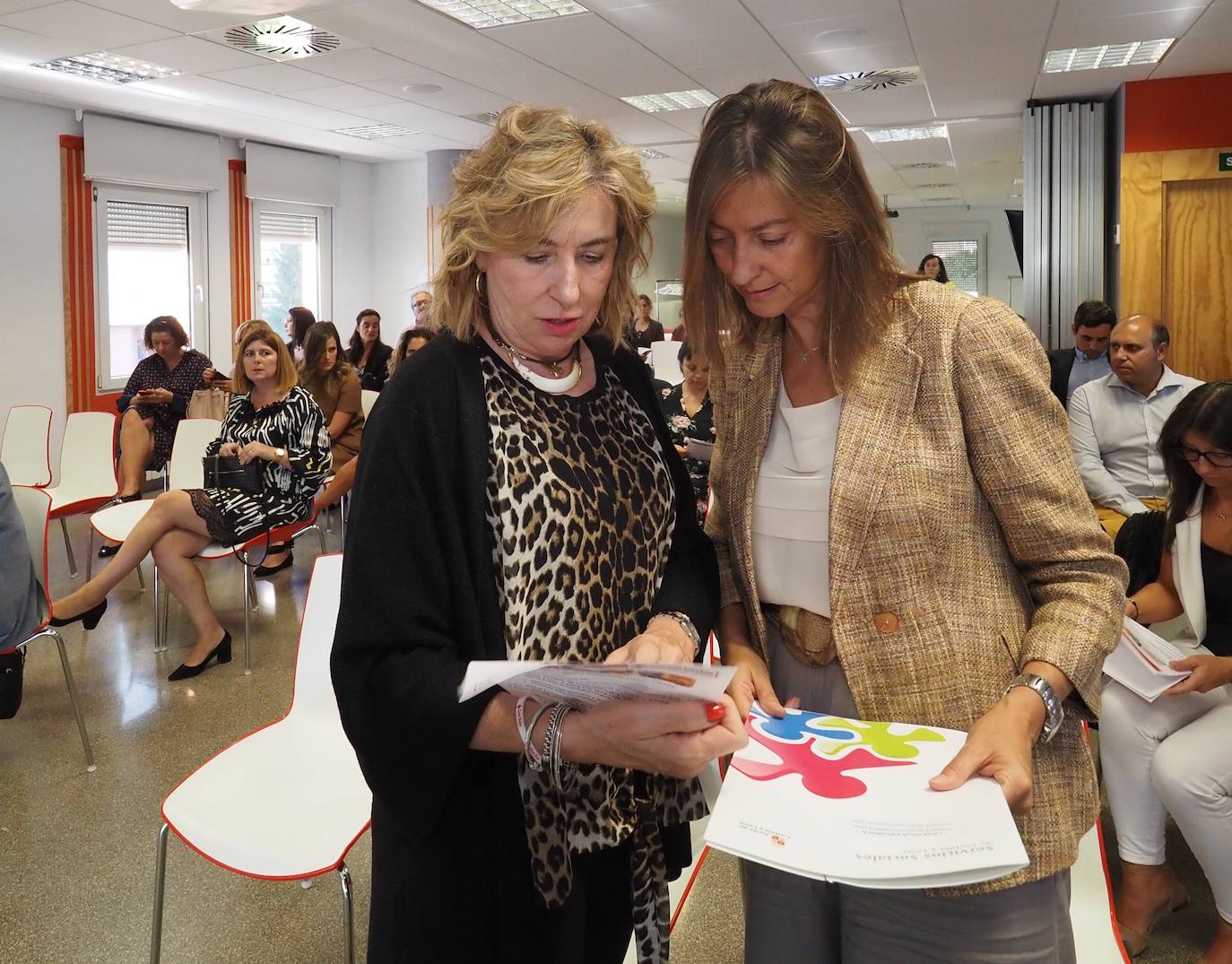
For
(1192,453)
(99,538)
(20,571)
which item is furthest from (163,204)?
(1192,453)

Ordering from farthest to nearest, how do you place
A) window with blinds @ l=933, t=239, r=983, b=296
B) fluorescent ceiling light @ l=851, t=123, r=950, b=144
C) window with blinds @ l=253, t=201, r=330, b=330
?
1. window with blinds @ l=933, t=239, r=983, b=296
2. window with blinds @ l=253, t=201, r=330, b=330
3. fluorescent ceiling light @ l=851, t=123, r=950, b=144

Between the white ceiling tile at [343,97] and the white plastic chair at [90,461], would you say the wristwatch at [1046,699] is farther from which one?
the white ceiling tile at [343,97]

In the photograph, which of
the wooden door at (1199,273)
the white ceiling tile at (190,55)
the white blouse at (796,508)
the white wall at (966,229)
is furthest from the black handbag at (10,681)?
the white wall at (966,229)

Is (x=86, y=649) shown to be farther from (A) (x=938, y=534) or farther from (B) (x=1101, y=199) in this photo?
(B) (x=1101, y=199)

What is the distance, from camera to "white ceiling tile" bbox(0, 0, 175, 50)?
6.06 metres

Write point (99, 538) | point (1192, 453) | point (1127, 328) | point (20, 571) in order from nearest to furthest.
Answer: point (1192, 453), point (20, 571), point (1127, 328), point (99, 538)

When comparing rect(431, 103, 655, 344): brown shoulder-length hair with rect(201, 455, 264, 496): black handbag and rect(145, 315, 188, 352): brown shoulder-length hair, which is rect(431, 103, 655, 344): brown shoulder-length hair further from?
rect(145, 315, 188, 352): brown shoulder-length hair

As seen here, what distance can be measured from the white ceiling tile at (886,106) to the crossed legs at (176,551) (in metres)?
6.07

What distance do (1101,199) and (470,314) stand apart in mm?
9424

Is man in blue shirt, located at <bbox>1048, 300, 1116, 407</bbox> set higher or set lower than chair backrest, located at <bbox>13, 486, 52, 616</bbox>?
higher

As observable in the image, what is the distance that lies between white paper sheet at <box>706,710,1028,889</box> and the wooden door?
8.76 meters

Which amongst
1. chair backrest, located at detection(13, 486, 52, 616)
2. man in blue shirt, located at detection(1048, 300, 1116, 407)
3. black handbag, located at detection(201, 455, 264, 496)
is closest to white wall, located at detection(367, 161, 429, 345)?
black handbag, located at detection(201, 455, 264, 496)

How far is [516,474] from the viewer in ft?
4.02

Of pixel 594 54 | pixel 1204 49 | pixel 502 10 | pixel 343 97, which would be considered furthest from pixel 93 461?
pixel 1204 49
